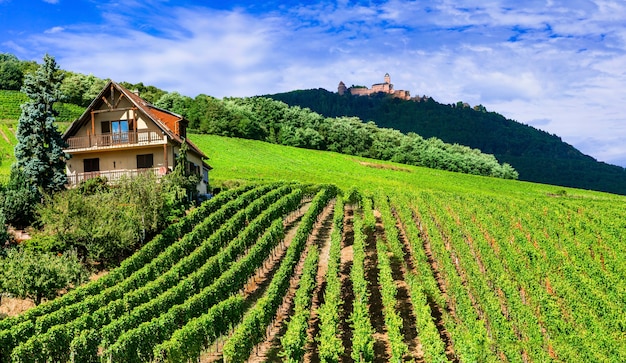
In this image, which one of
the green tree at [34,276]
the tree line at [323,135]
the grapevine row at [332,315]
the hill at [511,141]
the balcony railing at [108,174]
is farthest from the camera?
the hill at [511,141]

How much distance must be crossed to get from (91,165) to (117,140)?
3150mm

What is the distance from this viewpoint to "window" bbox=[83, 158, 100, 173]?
146ft

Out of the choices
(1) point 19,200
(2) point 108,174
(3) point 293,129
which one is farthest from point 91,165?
(3) point 293,129

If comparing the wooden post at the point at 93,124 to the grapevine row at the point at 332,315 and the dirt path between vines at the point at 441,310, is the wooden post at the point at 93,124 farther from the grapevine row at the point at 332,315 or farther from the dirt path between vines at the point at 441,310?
the dirt path between vines at the point at 441,310

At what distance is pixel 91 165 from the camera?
4450 cm

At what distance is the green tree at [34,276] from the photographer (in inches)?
1018

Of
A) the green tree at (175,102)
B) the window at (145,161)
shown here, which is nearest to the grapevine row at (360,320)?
the window at (145,161)

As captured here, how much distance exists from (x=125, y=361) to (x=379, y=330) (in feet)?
35.7

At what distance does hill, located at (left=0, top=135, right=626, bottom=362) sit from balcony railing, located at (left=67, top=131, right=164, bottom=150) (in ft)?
23.0

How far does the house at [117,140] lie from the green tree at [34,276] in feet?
52.1

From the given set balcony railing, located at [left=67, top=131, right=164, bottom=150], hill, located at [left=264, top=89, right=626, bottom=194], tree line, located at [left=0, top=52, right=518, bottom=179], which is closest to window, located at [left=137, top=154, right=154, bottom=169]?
balcony railing, located at [left=67, top=131, right=164, bottom=150]

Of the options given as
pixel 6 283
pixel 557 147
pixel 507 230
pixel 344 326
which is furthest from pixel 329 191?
pixel 557 147

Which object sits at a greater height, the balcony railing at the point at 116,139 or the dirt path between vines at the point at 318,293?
the balcony railing at the point at 116,139

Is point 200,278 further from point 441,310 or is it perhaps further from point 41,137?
point 41,137
